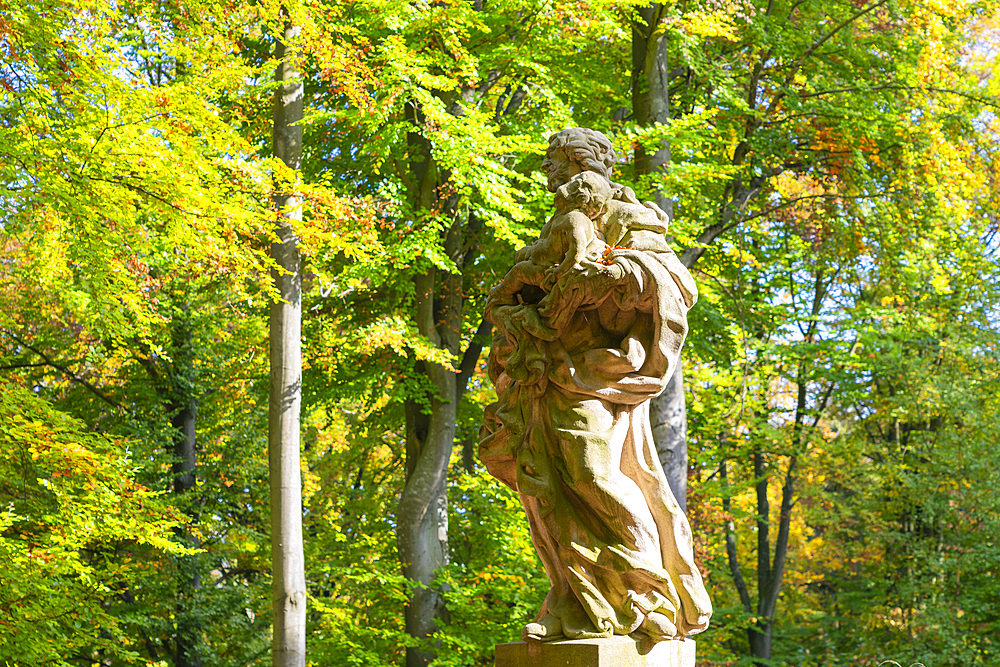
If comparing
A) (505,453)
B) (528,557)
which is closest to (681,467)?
(528,557)

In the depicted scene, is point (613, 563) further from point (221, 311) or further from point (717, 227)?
point (221, 311)

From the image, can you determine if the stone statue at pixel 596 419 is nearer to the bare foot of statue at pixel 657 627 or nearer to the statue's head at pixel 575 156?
the bare foot of statue at pixel 657 627

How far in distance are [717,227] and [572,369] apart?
26.2 ft

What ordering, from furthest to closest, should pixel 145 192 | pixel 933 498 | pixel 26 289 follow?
pixel 933 498, pixel 26 289, pixel 145 192

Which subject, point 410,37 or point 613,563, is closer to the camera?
point 613,563

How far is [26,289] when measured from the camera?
12820 mm

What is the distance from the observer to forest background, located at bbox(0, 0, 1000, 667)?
8.70 meters

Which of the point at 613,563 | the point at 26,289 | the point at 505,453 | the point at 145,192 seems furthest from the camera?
the point at 26,289

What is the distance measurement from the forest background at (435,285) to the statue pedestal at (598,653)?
5461 mm

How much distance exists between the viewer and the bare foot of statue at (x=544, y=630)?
13.4ft

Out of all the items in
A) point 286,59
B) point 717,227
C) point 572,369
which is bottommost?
point 572,369

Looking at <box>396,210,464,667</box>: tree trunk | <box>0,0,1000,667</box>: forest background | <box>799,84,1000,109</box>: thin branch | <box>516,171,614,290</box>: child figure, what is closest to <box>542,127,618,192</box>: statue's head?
<box>516,171,614,290</box>: child figure

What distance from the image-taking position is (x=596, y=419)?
14.3 ft

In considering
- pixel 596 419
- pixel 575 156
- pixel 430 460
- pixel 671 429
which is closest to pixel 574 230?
pixel 575 156
